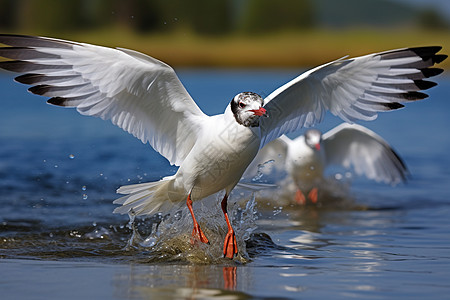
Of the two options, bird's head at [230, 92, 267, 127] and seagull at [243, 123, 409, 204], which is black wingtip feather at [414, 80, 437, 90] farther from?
seagull at [243, 123, 409, 204]

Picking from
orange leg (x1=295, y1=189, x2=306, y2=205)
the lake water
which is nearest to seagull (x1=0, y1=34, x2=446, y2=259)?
the lake water

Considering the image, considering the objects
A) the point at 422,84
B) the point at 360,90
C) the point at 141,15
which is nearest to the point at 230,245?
the point at 360,90

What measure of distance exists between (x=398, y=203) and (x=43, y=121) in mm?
12147

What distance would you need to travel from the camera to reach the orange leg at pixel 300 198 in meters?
10.0

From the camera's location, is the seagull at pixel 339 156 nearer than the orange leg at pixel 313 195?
No

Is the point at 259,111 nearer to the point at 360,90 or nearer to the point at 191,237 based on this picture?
the point at 191,237

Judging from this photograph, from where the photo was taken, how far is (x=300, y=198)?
33.2ft

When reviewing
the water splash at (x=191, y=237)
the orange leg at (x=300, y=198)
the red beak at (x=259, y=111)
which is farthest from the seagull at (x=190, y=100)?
the orange leg at (x=300, y=198)

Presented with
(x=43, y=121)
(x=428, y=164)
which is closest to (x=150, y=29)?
(x=43, y=121)

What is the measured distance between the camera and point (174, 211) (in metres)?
7.03

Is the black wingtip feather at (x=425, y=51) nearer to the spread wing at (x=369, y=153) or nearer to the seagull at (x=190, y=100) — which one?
the seagull at (x=190, y=100)

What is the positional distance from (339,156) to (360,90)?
158 inches

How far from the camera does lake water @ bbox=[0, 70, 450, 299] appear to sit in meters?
5.16

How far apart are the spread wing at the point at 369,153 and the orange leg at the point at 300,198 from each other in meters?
0.85
